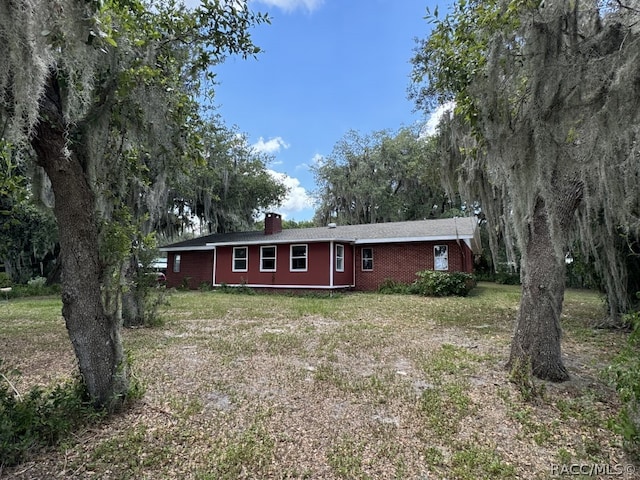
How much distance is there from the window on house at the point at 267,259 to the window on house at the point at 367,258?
147 inches

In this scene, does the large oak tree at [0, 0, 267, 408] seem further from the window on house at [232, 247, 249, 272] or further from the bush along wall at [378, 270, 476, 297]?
the window on house at [232, 247, 249, 272]

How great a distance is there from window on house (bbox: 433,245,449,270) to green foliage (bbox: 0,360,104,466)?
12373 millimetres

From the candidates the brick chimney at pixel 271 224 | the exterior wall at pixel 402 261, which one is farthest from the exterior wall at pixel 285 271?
the brick chimney at pixel 271 224

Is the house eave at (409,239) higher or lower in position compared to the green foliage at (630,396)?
higher

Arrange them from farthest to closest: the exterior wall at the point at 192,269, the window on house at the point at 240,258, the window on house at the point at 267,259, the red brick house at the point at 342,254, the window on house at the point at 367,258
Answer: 1. the exterior wall at the point at 192,269
2. the window on house at the point at 240,258
3. the window on house at the point at 267,259
4. the window on house at the point at 367,258
5. the red brick house at the point at 342,254

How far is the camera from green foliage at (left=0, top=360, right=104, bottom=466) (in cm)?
225

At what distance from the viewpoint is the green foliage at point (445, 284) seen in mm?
12258

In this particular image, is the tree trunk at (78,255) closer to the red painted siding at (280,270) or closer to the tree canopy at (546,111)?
the tree canopy at (546,111)

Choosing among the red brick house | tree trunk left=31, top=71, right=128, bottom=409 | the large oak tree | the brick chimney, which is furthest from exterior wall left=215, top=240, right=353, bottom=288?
tree trunk left=31, top=71, right=128, bottom=409

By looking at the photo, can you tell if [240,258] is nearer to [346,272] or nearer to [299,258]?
[299,258]

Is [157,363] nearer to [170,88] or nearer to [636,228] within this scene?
[170,88]

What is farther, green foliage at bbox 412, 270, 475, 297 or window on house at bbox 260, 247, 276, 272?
window on house at bbox 260, 247, 276, 272

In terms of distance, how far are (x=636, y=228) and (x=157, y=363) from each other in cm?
690

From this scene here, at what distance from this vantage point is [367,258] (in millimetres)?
14867
